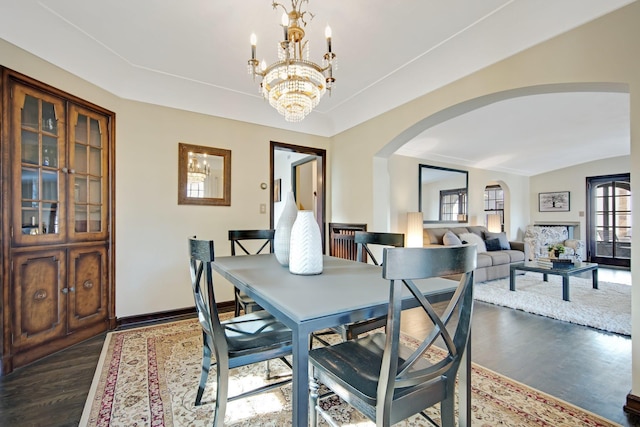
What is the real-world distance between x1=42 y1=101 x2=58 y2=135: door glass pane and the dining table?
6.41 feet

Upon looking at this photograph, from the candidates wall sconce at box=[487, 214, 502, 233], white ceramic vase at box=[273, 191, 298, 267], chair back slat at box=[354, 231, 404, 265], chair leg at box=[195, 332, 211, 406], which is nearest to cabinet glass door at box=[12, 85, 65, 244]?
chair leg at box=[195, 332, 211, 406]

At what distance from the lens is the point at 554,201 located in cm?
742

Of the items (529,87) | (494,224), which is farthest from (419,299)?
(494,224)

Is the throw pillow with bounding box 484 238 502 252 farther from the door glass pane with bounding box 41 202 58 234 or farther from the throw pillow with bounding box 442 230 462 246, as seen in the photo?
the door glass pane with bounding box 41 202 58 234

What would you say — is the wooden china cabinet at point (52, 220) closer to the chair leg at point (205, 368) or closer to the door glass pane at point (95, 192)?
the door glass pane at point (95, 192)

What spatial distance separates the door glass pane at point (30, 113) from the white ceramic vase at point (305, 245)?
2.29 metres

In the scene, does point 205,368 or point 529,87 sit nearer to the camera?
point 205,368

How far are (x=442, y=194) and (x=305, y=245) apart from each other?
513cm

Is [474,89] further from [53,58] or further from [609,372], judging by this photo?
[53,58]

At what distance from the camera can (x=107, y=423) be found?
1466mm

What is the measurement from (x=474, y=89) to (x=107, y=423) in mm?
3314

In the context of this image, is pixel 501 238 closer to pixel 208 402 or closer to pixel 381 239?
pixel 381 239

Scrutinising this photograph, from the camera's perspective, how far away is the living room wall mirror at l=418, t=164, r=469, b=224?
5.54 m

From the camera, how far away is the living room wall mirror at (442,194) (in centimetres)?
554
